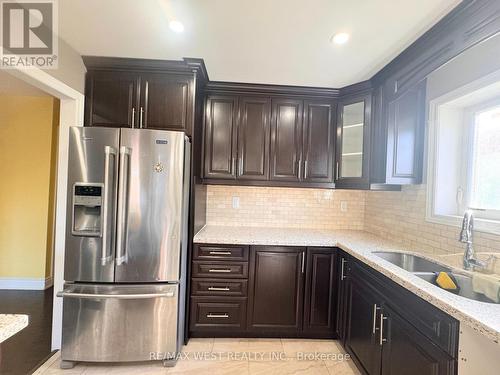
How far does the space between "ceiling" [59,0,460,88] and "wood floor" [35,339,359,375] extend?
2.41 meters

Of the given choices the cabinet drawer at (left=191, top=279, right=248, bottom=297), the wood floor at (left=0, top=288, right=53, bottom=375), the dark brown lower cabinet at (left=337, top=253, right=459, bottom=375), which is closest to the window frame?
the dark brown lower cabinet at (left=337, top=253, right=459, bottom=375)

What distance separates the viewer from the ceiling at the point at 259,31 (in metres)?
1.50

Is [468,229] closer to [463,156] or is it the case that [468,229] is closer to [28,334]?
[463,156]

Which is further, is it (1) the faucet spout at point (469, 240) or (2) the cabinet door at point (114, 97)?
(2) the cabinet door at point (114, 97)

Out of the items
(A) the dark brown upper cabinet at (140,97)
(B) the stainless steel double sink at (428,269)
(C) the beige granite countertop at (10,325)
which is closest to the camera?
(C) the beige granite countertop at (10,325)

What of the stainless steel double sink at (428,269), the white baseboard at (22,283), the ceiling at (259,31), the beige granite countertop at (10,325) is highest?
the ceiling at (259,31)

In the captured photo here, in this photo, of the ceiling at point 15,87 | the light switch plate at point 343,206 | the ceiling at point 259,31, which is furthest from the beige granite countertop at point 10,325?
the ceiling at point 15,87

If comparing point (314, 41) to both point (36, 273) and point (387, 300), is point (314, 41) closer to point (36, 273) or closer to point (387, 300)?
point (387, 300)

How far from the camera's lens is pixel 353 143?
2592 mm

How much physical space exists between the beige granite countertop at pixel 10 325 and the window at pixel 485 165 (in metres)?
2.33

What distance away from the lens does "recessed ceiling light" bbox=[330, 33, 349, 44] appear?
1.75 m

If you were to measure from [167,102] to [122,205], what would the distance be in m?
0.96

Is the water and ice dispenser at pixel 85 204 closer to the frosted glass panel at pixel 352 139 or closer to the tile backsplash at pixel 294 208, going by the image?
the tile backsplash at pixel 294 208

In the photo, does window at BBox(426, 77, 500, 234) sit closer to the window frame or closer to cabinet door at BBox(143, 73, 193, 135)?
the window frame
